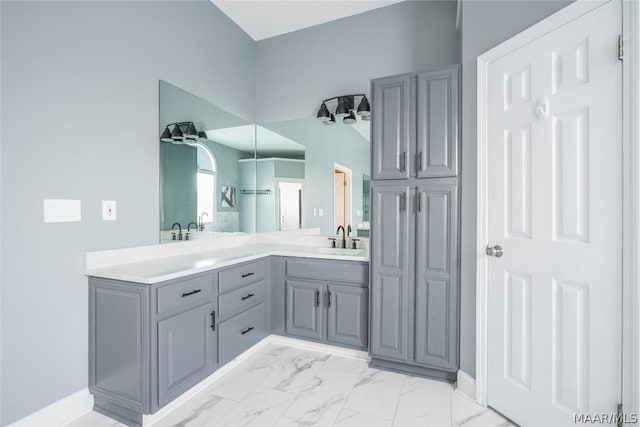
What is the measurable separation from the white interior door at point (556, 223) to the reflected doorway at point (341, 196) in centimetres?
121

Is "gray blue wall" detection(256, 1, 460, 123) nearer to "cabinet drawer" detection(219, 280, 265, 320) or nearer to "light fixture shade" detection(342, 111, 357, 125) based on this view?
"light fixture shade" detection(342, 111, 357, 125)

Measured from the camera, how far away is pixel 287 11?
2740mm

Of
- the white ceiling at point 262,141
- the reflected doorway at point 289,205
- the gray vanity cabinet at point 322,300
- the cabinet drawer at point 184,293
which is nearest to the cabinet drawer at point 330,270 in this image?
the gray vanity cabinet at point 322,300

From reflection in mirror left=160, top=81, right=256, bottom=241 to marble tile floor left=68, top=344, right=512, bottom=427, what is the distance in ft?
3.74

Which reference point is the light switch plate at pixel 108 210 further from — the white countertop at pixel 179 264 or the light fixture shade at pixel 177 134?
the light fixture shade at pixel 177 134

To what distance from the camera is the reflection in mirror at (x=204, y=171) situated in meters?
2.26

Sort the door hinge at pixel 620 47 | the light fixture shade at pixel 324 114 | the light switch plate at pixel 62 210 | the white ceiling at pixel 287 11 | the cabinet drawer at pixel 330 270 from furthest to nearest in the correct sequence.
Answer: the light fixture shade at pixel 324 114 < the white ceiling at pixel 287 11 < the cabinet drawer at pixel 330 270 < the light switch plate at pixel 62 210 < the door hinge at pixel 620 47

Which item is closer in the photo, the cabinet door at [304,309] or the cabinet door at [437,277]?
the cabinet door at [437,277]

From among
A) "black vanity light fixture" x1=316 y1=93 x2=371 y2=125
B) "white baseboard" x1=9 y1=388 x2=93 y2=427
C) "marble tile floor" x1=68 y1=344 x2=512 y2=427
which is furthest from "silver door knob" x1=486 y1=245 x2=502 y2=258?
"white baseboard" x1=9 y1=388 x2=93 y2=427

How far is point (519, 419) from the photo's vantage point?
1.62m

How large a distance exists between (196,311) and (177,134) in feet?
4.44

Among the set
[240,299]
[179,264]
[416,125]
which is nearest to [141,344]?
[179,264]

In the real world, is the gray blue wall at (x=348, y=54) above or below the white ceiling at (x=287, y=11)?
below

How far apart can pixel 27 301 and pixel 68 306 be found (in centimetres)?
19
